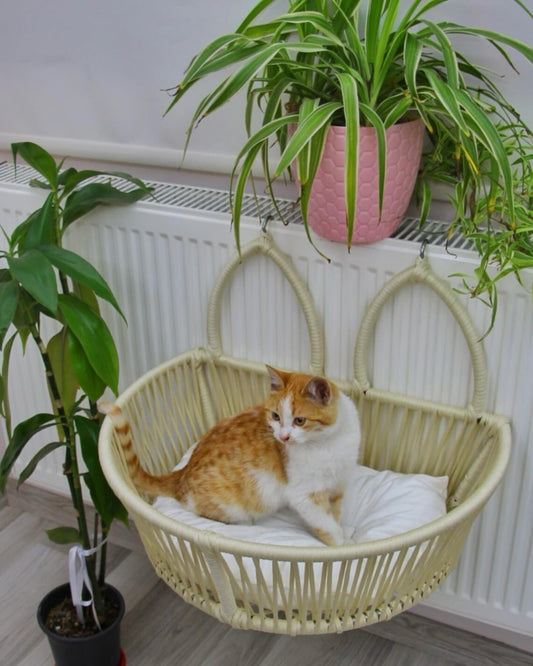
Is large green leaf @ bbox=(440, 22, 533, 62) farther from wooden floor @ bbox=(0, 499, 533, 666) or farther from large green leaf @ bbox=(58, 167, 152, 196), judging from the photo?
wooden floor @ bbox=(0, 499, 533, 666)

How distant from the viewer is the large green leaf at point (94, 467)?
151 cm

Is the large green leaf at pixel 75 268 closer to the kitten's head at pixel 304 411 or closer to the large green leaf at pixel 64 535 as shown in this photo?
the kitten's head at pixel 304 411

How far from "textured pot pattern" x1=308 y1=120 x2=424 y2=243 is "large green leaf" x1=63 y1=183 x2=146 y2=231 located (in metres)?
0.41

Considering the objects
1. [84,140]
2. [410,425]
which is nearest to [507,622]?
[410,425]

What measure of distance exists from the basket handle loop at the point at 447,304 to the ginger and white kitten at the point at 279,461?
15cm

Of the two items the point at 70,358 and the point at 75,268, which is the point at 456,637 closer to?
the point at 70,358

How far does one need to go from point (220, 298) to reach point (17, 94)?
735 millimetres

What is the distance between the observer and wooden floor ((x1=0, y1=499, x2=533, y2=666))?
5.57 feet

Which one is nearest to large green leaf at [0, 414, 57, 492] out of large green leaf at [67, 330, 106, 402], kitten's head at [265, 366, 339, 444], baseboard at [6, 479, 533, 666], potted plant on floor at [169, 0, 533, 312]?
large green leaf at [67, 330, 106, 402]

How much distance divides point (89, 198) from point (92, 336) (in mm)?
299

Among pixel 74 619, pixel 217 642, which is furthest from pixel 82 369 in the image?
pixel 217 642

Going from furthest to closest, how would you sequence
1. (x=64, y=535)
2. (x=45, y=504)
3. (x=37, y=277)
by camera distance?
(x=45, y=504), (x=64, y=535), (x=37, y=277)

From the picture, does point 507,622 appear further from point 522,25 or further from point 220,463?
point 522,25

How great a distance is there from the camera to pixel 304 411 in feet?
4.23
